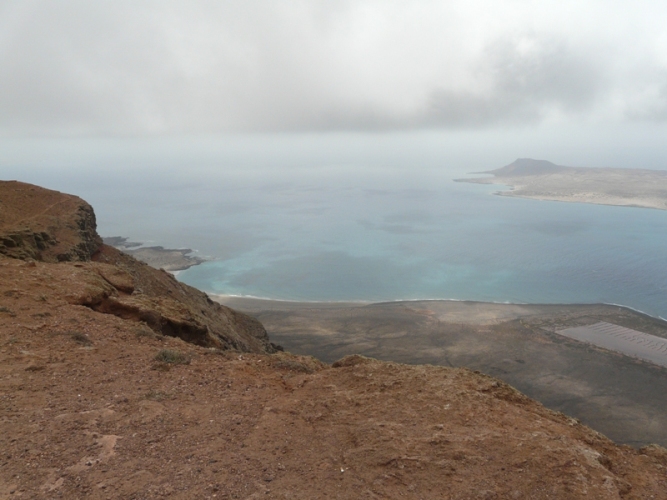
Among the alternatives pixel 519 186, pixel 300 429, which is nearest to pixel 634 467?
pixel 300 429

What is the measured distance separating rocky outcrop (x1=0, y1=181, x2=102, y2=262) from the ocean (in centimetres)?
2551

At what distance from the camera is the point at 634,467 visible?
649 centimetres

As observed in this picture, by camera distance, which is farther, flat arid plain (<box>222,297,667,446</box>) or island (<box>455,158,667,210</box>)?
island (<box>455,158,667,210</box>)

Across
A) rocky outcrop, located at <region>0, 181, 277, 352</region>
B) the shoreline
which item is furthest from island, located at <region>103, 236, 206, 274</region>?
rocky outcrop, located at <region>0, 181, 277, 352</region>

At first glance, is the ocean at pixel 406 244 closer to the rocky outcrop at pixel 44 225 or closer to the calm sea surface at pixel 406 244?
the calm sea surface at pixel 406 244

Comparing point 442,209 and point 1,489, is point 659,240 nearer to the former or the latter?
point 442,209

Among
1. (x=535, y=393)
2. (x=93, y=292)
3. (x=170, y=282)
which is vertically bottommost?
(x=535, y=393)

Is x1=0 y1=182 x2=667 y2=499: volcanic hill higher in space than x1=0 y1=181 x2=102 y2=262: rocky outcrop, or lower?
lower

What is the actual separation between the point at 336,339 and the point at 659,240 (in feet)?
199

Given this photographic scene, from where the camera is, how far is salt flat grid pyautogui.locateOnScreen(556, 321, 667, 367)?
2994 centimetres

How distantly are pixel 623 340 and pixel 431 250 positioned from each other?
33.4 m

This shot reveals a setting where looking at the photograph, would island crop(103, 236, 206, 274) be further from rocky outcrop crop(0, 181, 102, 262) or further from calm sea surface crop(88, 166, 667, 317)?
rocky outcrop crop(0, 181, 102, 262)

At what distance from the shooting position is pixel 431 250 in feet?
211

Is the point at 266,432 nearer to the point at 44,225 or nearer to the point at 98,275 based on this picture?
the point at 98,275
